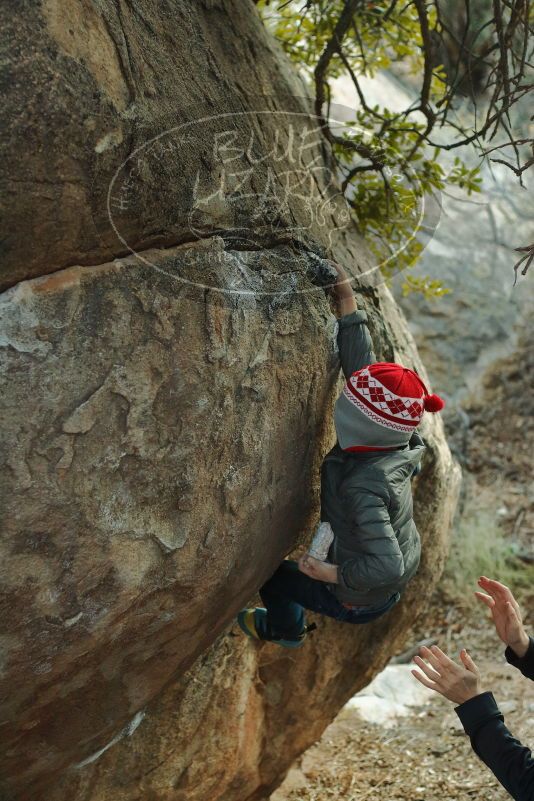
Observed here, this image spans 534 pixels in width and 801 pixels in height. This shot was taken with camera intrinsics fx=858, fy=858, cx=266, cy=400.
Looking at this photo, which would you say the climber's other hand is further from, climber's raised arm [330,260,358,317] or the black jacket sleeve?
climber's raised arm [330,260,358,317]

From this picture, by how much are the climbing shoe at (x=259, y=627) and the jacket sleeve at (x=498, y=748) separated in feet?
2.90

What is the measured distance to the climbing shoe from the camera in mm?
3043

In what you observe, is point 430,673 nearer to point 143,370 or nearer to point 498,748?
point 498,748

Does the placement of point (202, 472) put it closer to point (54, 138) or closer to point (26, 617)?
point (26, 617)

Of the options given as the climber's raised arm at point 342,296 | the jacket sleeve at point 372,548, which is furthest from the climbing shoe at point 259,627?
the climber's raised arm at point 342,296

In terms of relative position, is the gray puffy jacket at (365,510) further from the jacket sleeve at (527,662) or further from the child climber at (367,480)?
the jacket sleeve at (527,662)

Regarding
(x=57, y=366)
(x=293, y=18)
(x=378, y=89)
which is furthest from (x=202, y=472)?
(x=378, y=89)

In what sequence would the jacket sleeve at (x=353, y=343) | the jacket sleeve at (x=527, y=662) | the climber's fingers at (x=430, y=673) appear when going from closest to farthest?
the climber's fingers at (x=430, y=673), the jacket sleeve at (x=527, y=662), the jacket sleeve at (x=353, y=343)

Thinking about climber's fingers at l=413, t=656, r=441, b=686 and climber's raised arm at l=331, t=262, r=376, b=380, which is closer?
climber's fingers at l=413, t=656, r=441, b=686

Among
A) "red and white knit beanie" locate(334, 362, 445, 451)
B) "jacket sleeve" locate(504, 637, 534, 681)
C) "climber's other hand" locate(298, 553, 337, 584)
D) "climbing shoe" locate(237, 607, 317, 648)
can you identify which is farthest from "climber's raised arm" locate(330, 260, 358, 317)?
"jacket sleeve" locate(504, 637, 534, 681)

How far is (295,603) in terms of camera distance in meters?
3.05

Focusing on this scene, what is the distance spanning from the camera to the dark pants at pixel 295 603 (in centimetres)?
291

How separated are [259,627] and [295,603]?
15 centimetres

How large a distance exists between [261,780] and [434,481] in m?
1.41
